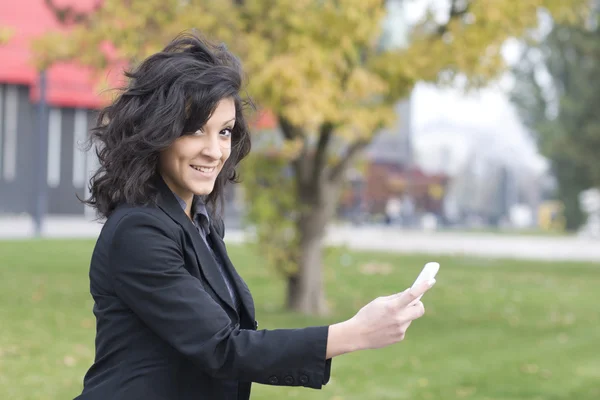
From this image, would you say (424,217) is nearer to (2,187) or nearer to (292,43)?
(2,187)

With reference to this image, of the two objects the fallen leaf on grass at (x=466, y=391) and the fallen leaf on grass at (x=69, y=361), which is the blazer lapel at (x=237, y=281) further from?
the fallen leaf on grass at (x=69, y=361)

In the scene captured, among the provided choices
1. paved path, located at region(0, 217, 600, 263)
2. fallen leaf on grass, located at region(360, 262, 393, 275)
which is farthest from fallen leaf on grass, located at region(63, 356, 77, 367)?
paved path, located at region(0, 217, 600, 263)

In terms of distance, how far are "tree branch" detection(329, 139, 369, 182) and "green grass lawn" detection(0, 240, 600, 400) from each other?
119 cm

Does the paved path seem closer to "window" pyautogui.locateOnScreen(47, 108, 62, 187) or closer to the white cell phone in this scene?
"window" pyautogui.locateOnScreen(47, 108, 62, 187)

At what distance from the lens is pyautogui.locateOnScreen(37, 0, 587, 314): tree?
8.96 metres

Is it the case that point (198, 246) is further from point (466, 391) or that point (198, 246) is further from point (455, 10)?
point (455, 10)

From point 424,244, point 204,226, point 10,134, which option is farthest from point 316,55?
point 10,134

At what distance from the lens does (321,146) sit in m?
10.8

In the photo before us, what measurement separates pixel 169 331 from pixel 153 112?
18.7 inches

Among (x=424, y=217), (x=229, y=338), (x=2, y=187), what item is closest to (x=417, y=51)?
(x=229, y=338)

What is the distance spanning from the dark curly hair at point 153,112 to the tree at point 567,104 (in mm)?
20136

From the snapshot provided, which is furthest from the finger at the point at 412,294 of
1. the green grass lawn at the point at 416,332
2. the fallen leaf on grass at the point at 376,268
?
the fallen leaf on grass at the point at 376,268

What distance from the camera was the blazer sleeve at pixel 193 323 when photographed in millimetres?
1960

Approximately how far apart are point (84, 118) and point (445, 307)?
2198cm
